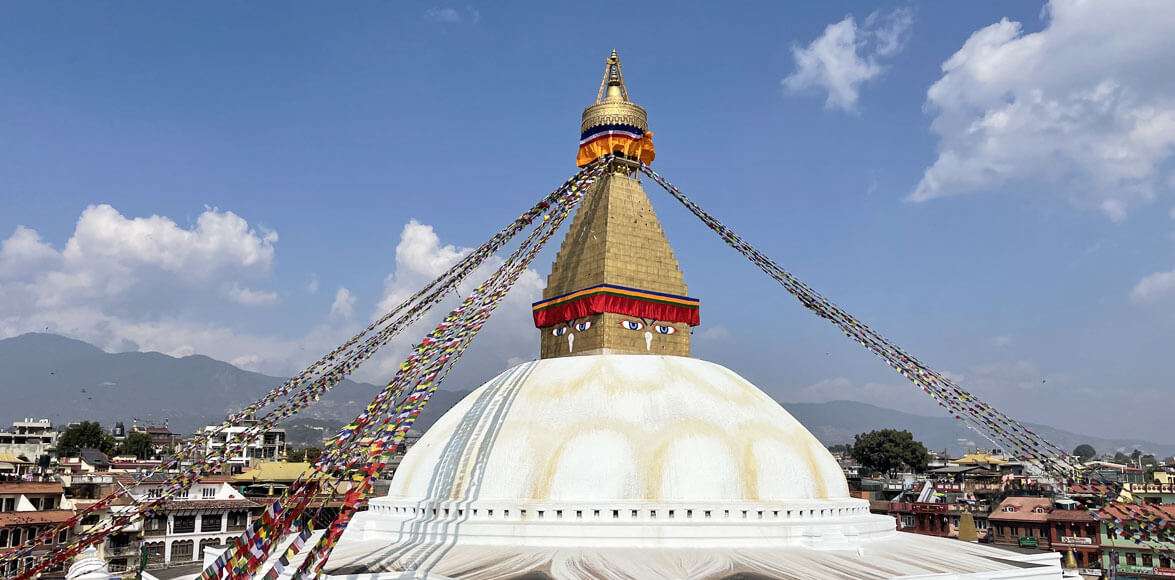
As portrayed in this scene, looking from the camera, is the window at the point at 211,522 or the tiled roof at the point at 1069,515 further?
the window at the point at 211,522

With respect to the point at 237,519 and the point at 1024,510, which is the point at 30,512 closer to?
the point at 237,519

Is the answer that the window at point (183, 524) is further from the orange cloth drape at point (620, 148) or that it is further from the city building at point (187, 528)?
the orange cloth drape at point (620, 148)

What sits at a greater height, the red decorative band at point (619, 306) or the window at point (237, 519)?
the red decorative band at point (619, 306)

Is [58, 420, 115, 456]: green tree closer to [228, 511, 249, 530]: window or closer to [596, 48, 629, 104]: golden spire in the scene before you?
[228, 511, 249, 530]: window

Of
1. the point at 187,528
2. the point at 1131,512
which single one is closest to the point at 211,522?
the point at 187,528

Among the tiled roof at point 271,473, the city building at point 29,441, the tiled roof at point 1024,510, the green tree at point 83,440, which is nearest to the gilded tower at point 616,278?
the tiled roof at point 1024,510

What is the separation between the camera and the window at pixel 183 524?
38.5 meters

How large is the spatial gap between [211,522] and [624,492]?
30.0 m

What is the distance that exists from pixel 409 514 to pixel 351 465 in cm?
631

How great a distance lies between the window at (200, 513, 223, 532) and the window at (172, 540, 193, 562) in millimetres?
896

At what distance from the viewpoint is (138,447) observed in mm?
79125

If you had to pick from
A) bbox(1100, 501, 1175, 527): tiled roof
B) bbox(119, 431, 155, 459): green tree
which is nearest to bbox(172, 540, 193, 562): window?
bbox(1100, 501, 1175, 527): tiled roof

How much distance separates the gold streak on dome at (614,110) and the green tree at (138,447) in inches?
2683

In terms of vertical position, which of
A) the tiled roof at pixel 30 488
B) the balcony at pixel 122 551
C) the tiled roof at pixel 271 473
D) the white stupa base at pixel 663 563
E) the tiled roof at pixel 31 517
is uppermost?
the white stupa base at pixel 663 563
